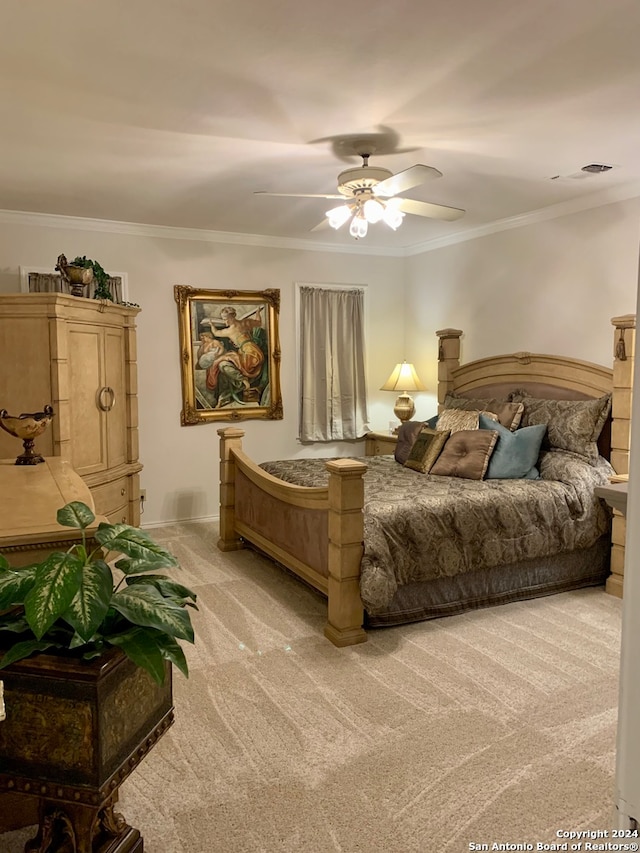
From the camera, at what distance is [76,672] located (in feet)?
4.15

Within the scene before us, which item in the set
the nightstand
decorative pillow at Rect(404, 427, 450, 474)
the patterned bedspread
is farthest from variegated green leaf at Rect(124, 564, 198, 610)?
the nightstand

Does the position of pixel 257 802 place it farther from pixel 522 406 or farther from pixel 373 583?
pixel 522 406

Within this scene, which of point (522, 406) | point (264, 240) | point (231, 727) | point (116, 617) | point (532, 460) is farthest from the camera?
point (264, 240)

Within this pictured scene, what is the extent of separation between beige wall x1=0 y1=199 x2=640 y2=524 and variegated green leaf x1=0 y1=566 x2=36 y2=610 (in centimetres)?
308

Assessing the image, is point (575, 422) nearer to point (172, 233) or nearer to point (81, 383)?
point (81, 383)

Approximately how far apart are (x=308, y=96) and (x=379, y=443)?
146 inches

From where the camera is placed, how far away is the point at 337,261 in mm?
5961

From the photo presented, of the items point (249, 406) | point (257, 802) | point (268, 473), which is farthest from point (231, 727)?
point (249, 406)

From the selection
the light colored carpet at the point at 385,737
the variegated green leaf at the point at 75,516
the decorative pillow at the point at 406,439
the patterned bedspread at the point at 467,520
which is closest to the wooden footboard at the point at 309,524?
the patterned bedspread at the point at 467,520

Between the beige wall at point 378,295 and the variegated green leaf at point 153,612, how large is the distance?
3172mm

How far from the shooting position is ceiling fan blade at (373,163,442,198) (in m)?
2.76

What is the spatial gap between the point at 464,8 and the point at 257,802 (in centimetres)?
262

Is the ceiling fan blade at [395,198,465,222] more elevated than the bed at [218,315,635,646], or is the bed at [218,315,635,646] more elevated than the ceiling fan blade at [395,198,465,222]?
the ceiling fan blade at [395,198,465,222]

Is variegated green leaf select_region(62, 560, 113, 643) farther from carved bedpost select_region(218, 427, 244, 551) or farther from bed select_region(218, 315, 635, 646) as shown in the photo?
carved bedpost select_region(218, 427, 244, 551)
